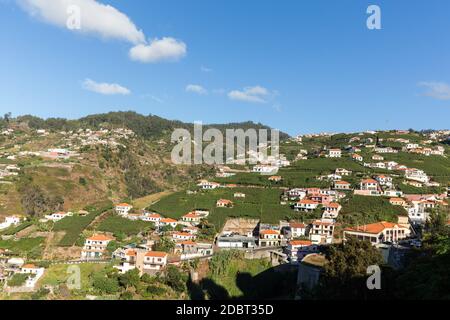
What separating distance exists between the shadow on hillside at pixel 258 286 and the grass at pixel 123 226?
12679 millimetres

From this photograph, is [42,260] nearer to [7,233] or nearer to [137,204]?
[7,233]

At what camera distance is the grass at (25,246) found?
37.7m

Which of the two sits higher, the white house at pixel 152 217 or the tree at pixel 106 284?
the white house at pixel 152 217

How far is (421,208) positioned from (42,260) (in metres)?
35.3

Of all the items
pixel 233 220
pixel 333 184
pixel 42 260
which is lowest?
pixel 42 260

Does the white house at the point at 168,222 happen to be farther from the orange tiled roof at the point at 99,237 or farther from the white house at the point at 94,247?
the white house at the point at 94,247

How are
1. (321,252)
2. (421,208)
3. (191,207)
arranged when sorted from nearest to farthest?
(321,252), (421,208), (191,207)

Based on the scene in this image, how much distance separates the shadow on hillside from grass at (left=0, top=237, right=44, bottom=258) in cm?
1621

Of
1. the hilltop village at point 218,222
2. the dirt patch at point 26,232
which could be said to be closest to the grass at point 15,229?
the hilltop village at point 218,222

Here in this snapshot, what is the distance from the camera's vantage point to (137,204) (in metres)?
53.3

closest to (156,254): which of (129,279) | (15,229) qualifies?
(129,279)

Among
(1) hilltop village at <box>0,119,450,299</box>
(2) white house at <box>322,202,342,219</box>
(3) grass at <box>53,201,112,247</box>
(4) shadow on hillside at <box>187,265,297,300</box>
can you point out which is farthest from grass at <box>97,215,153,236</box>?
(2) white house at <box>322,202,342,219</box>

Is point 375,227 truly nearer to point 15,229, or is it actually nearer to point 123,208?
point 123,208
